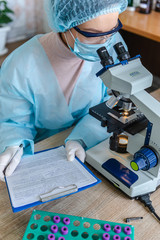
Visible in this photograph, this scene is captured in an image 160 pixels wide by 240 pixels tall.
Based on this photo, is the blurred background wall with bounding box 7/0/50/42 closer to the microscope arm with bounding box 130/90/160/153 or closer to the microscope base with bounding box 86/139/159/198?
the microscope base with bounding box 86/139/159/198

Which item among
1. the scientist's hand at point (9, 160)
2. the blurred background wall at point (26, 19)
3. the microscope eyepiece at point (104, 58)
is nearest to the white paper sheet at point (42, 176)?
the scientist's hand at point (9, 160)

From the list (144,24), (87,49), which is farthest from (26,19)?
(87,49)

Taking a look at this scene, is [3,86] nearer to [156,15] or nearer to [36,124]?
[36,124]

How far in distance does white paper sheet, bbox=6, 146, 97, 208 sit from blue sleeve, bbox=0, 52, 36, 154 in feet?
0.36

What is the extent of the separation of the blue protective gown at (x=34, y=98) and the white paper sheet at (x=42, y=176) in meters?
0.08

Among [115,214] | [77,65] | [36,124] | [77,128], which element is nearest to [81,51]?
[77,65]

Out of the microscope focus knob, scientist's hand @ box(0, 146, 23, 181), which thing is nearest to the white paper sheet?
scientist's hand @ box(0, 146, 23, 181)

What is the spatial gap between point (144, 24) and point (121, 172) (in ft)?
5.10

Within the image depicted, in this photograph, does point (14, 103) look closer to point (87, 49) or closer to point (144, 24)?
point (87, 49)

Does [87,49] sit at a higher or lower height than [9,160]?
higher

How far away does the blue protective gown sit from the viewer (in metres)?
1.13

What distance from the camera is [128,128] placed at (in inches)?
36.1

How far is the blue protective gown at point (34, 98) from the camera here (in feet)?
3.71

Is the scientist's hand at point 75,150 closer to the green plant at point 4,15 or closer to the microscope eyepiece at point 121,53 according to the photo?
the microscope eyepiece at point 121,53
